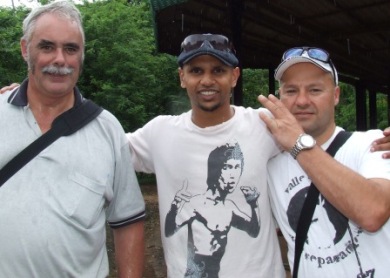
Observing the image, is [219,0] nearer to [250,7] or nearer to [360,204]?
[250,7]

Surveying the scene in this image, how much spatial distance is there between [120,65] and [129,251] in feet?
40.2

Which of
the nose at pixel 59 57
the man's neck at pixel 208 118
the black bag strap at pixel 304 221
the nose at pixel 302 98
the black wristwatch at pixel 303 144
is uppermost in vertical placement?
the nose at pixel 59 57

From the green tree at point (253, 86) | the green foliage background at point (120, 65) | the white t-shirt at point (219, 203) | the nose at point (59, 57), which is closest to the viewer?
the nose at point (59, 57)

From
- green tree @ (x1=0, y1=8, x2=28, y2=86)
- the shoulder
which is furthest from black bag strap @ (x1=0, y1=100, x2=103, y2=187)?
green tree @ (x1=0, y1=8, x2=28, y2=86)

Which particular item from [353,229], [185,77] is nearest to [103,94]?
[185,77]

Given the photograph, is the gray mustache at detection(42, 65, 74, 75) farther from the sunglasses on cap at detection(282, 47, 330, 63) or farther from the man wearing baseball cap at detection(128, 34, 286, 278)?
the sunglasses on cap at detection(282, 47, 330, 63)

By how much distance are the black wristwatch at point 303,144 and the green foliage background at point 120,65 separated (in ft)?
36.2

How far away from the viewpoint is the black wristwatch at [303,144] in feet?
7.54

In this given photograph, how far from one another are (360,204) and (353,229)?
0.20 metres

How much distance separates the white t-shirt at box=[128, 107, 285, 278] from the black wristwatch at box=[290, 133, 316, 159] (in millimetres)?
413

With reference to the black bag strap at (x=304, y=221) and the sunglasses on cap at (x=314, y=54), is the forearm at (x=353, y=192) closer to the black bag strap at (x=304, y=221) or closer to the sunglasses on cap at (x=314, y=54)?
the black bag strap at (x=304, y=221)

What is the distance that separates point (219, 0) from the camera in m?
6.73

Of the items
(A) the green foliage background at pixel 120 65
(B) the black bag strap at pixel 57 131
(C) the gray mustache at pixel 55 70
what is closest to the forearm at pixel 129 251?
(B) the black bag strap at pixel 57 131

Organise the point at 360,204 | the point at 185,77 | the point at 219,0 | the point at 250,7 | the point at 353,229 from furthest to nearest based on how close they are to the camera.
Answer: the point at 250,7
the point at 219,0
the point at 185,77
the point at 353,229
the point at 360,204
